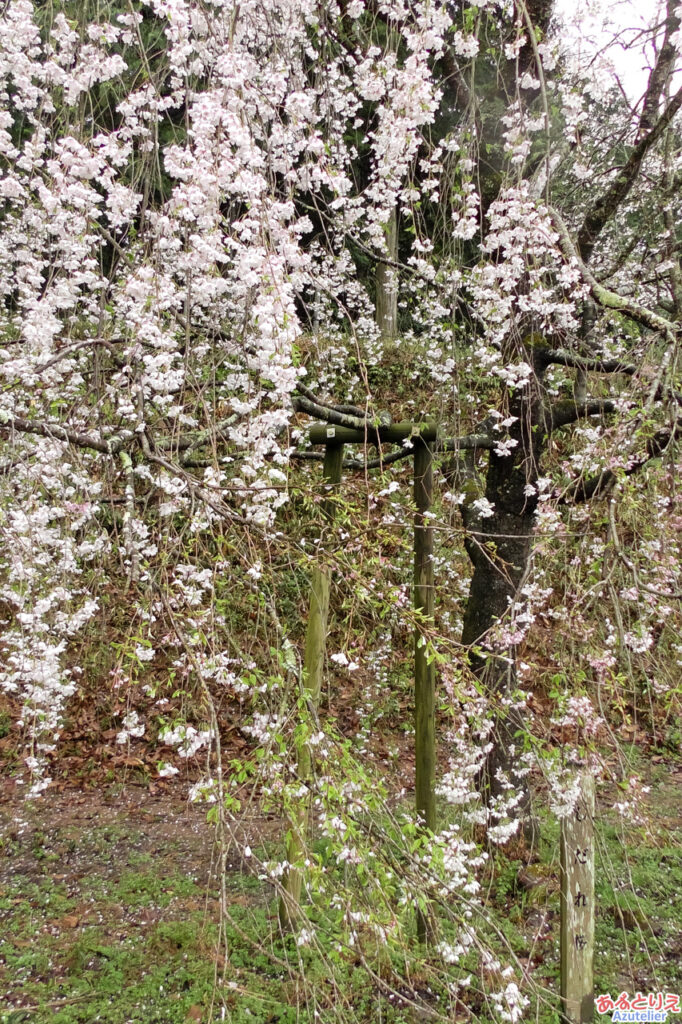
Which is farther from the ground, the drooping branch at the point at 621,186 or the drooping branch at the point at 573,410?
the drooping branch at the point at 621,186

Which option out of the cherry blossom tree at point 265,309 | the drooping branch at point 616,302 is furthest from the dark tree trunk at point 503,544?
the drooping branch at point 616,302

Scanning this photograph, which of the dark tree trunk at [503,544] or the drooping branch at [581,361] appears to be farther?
the dark tree trunk at [503,544]

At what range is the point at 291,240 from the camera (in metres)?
2.20

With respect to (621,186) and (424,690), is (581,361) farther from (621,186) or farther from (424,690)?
(424,690)

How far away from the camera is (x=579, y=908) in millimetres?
2664

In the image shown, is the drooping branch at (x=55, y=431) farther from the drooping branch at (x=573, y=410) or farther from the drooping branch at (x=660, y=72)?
the drooping branch at (x=660, y=72)

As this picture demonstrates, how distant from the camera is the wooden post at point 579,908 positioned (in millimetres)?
2658

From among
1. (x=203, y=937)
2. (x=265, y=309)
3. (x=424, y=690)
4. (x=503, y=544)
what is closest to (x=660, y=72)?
(x=503, y=544)

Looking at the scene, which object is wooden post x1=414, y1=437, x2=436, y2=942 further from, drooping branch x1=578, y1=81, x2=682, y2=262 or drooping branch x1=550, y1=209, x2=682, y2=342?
drooping branch x1=578, y1=81, x2=682, y2=262

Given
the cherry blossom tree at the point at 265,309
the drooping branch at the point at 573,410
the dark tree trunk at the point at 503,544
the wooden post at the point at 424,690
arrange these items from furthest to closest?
the dark tree trunk at the point at 503,544 → the drooping branch at the point at 573,410 → the wooden post at the point at 424,690 → the cherry blossom tree at the point at 265,309

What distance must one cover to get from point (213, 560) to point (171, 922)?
7.56ft

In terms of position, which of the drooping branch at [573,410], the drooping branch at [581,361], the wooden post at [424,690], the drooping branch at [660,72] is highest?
the drooping branch at [660,72]

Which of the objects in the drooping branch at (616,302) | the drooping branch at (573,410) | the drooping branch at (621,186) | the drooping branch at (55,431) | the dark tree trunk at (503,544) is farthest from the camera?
the dark tree trunk at (503,544)

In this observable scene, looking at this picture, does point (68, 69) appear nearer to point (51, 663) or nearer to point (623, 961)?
point (51, 663)
